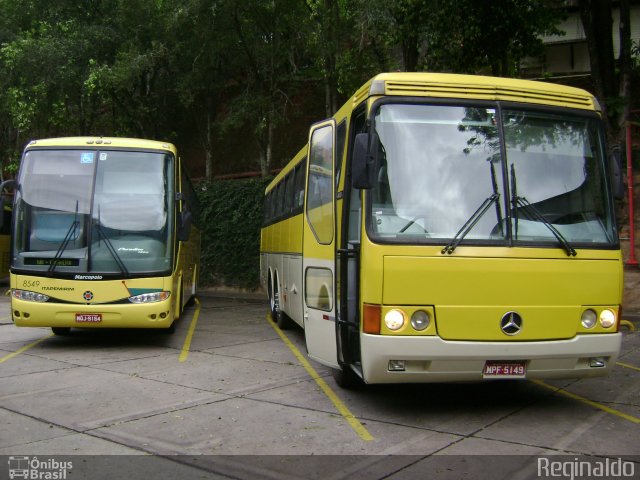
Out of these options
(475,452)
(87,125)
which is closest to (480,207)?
(475,452)

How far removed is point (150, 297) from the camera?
1023 centimetres

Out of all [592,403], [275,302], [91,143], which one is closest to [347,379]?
[592,403]

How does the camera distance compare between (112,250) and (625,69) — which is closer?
(112,250)

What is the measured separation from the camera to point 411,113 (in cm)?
624

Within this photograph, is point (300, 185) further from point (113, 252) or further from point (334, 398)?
point (334, 398)

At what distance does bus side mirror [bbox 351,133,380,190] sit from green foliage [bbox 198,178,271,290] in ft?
48.2

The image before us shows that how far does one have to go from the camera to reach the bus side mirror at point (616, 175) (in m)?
6.41

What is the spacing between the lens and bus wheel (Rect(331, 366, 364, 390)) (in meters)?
7.41

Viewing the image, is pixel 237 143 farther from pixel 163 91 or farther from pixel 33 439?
pixel 33 439

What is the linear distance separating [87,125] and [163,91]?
4.45m

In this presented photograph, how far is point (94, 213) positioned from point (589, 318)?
7.46m

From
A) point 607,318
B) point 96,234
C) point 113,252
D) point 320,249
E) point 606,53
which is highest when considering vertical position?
point 606,53

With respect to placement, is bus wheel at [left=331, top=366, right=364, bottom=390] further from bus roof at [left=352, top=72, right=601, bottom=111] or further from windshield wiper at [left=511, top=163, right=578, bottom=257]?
bus roof at [left=352, top=72, right=601, bottom=111]

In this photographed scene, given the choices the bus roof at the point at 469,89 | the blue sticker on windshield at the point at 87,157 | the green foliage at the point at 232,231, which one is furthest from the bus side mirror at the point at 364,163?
the green foliage at the point at 232,231
